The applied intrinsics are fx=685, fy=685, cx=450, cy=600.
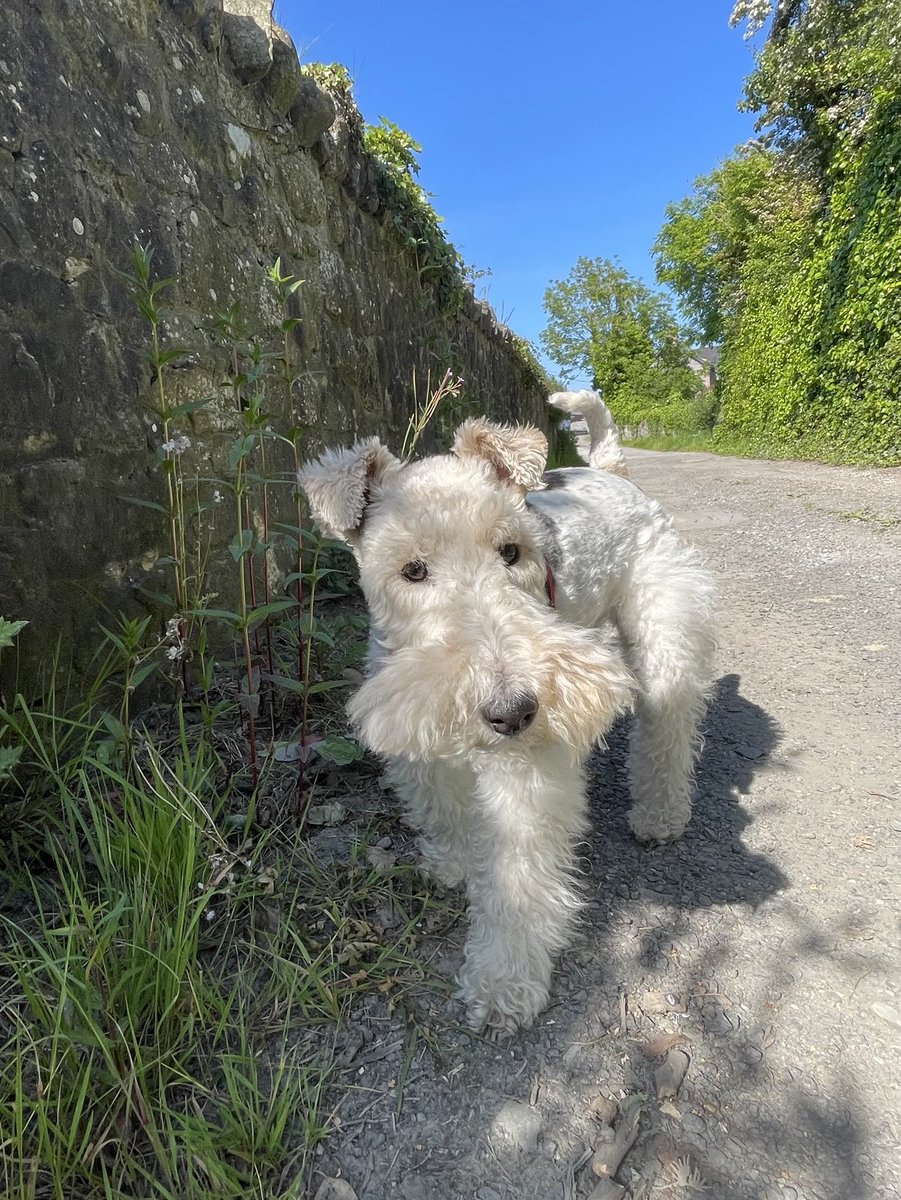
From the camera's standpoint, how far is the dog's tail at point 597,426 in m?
3.19

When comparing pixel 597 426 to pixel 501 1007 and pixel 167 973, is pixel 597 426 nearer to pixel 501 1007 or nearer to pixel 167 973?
pixel 501 1007

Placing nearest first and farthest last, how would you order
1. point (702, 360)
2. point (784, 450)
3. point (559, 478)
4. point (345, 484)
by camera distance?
point (345, 484)
point (559, 478)
point (784, 450)
point (702, 360)

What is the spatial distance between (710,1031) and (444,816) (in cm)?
91

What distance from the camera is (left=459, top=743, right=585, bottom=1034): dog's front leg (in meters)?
Result: 1.77

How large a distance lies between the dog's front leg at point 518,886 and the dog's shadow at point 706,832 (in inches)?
21.0

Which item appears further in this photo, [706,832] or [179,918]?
[706,832]

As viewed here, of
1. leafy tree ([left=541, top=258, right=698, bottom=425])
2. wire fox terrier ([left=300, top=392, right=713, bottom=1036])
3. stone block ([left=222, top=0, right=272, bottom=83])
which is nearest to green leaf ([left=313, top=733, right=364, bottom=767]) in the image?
wire fox terrier ([left=300, top=392, right=713, bottom=1036])

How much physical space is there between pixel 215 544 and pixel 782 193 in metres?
16.5

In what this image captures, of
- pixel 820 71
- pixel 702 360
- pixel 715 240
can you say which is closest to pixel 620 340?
pixel 702 360

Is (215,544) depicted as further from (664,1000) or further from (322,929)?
(664,1000)

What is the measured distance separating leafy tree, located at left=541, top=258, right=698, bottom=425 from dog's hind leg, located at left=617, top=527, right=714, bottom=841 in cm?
3919

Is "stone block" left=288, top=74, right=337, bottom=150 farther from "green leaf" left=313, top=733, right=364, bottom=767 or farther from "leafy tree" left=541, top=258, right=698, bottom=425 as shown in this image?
"leafy tree" left=541, top=258, right=698, bottom=425

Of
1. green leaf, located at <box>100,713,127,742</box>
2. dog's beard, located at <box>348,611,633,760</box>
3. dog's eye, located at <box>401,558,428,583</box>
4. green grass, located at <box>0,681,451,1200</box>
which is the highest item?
dog's eye, located at <box>401,558,428,583</box>

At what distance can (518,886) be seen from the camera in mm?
1839
